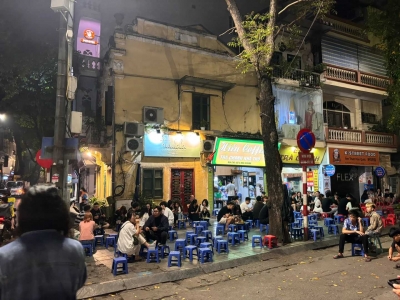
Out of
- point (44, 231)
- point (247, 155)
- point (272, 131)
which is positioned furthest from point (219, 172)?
point (44, 231)

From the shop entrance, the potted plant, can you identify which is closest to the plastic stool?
the shop entrance

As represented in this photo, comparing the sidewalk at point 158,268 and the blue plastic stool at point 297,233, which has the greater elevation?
the blue plastic stool at point 297,233

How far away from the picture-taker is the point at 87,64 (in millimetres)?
19141

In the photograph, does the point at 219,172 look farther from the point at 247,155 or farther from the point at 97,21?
the point at 97,21

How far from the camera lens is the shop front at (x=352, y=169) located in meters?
20.6

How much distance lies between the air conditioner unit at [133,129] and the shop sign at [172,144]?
2.04 ft

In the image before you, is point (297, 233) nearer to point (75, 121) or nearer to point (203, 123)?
point (75, 121)

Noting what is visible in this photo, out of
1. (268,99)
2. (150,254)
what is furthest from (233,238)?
(268,99)

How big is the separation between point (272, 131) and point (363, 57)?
16.6m

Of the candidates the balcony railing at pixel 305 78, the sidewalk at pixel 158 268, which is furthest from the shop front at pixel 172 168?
the balcony railing at pixel 305 78

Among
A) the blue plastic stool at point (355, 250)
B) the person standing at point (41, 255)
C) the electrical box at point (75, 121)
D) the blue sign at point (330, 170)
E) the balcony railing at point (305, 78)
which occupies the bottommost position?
the blue plastic stool at point (355, 250)

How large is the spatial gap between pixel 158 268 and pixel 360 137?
1831 cm

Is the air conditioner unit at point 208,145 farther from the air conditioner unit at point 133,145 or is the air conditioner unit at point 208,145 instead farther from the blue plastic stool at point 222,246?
the blue plastic stool at point 222,246

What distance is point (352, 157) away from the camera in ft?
68.2
